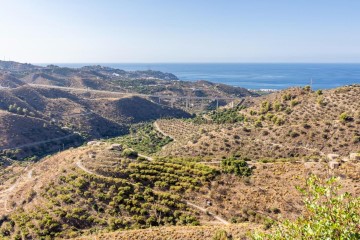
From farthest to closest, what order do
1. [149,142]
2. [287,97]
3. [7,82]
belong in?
[7,82]
[149,142]
[287,97]

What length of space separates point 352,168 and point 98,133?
9258cm

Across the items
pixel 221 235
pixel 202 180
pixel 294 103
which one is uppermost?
pixel 294 103

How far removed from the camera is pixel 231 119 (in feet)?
265

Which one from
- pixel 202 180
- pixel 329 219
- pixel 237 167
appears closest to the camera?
pixel 329 219

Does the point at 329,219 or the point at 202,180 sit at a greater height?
the point at 329,219

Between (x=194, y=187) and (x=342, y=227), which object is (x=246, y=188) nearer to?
(x=194, y=187)

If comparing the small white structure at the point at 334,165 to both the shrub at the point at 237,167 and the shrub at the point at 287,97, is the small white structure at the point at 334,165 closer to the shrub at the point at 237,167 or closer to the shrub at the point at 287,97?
the shrub at the point at 237,167

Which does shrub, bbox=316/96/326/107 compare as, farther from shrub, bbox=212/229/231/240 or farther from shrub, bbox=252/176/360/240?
shrub, bbox=252/176/360/240

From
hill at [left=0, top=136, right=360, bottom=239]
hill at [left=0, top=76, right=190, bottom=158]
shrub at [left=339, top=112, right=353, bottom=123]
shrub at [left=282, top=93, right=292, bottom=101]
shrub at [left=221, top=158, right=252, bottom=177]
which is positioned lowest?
hill at [left=0, top=76, right=190, bottom=158]

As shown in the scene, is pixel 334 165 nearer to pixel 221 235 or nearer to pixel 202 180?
pixel 202 180

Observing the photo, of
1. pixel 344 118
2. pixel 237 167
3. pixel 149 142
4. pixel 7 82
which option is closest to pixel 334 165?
pixel 237 167

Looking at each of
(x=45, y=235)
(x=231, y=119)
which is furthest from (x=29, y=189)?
(x=231, y=119)

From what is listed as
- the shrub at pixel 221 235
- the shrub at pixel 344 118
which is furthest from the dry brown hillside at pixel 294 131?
the shrub at pixel 221 235

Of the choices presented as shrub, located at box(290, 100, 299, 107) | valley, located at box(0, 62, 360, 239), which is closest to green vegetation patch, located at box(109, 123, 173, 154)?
valley, located at box(0, 62, 360, 239)
